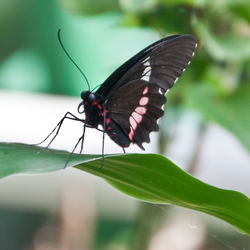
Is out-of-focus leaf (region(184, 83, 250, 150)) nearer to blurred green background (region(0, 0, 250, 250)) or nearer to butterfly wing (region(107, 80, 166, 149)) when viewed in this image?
blurred green background (region(0, 0, 250, 250))

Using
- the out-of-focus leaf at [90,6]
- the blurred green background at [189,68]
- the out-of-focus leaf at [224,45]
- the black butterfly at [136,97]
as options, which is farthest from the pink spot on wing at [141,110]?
the out-of-focus leaf at [90,6]

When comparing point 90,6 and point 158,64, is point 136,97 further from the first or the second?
point 90,6

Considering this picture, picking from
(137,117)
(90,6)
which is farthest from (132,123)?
(90,6)

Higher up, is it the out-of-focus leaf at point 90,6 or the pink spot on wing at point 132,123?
the out-of-focus leaf at point 90,6

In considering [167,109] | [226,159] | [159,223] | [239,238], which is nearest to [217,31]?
[167,109]

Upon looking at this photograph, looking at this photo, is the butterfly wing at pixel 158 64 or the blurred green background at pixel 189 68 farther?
the blurred green background at pixel 189 68

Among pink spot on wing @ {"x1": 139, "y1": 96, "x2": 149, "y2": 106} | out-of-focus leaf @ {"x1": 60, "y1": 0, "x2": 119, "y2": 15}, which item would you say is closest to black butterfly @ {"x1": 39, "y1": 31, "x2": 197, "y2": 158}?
pink spot on wing @ {"x1": 139, "y1": 96, "x2": 149, "y2": 106}

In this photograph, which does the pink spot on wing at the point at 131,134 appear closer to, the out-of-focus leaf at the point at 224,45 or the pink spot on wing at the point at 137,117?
the pink spot on wing at the point at 137,117

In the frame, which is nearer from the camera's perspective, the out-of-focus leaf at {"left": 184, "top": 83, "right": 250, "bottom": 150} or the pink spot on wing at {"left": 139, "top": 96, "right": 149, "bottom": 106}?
the pink spot on wing at {"left": 139, "top": 96, "right": 149, "bottom": 106}
